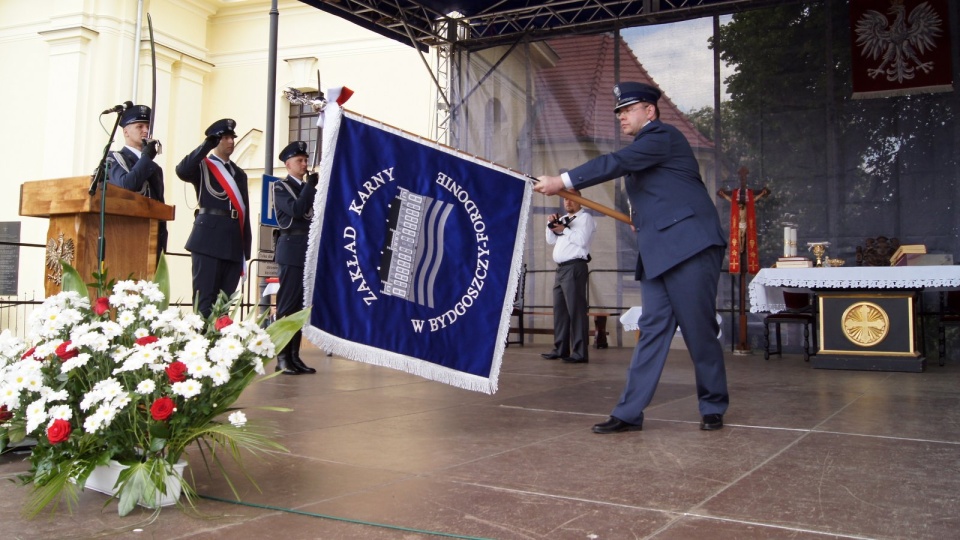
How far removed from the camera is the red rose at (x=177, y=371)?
2.32 m

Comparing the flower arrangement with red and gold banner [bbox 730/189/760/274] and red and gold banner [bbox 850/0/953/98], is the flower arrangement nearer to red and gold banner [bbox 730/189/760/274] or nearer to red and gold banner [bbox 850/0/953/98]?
red and gold banner [bbox 730/189/760/274]

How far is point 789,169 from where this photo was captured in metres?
9.28

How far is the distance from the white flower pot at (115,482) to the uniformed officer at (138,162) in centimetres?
188

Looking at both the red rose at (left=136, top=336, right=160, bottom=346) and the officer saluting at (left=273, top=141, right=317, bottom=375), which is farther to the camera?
the officer saluting at (left=273, top=141, right=317, bottom=375)

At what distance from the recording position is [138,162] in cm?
421

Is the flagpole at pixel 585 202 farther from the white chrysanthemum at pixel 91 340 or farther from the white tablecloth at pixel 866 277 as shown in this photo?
the white tablecloth at pixel 866 277

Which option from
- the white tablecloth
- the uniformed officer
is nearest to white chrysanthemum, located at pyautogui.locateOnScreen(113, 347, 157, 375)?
the uniformed officer

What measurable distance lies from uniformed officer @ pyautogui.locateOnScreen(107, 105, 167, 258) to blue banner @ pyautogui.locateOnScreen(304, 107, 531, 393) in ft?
3.78

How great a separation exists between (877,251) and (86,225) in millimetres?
7507

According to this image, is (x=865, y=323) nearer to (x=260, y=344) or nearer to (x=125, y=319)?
(x=260, y=344)

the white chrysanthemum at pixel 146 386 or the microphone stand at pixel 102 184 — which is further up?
the microphone stand at pixel 102 184

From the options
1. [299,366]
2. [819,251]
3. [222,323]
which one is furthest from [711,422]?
[819,251]

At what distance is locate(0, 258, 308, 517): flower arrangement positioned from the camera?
2.28 metres

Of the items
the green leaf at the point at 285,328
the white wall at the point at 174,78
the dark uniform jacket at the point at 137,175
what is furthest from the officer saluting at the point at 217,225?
the white wall at the point at 174,78
